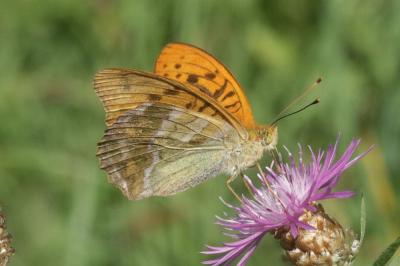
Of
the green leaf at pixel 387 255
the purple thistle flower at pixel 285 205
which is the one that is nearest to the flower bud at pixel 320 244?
the purple thistle flower at pixel 285 205

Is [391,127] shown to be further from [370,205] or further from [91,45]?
[91,45]

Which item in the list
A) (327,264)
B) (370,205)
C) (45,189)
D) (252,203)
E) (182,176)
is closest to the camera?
(327,264)

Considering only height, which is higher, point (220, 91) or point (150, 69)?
point (150, 69)

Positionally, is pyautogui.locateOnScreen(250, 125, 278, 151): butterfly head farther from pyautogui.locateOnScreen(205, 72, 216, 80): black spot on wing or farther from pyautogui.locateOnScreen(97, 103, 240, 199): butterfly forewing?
pyautogui.locateOnScreen(205, 72, 216, 80): black spot on wing

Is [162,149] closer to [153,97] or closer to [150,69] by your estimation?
[153,97]

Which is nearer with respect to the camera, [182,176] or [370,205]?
[182,176]

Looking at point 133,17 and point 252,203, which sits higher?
point 133,17

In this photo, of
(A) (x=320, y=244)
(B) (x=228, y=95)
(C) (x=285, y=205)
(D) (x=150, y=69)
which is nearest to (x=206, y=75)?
(B) (x=228, y=95)

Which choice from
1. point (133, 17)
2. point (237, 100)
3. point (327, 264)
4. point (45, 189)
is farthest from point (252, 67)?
point (327, 264)
